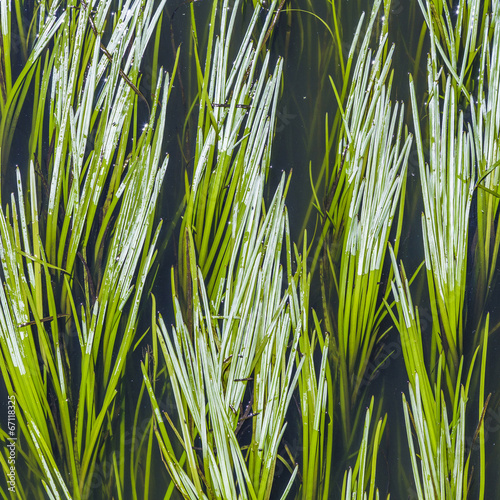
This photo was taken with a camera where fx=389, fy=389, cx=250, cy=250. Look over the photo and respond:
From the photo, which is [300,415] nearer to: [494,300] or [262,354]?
[262,354]

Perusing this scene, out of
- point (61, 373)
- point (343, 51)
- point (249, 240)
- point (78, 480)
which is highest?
point (343, 51)

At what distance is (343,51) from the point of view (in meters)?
0.46

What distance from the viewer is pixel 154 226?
46 centimetres

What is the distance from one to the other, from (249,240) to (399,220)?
0.18 meters

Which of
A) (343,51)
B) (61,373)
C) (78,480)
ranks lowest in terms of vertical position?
(78,480)

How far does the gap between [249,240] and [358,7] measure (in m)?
0.30

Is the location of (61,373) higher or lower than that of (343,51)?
lower

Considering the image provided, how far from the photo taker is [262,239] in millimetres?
445

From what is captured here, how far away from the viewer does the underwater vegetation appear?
0.44m

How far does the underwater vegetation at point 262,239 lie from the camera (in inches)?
17.5

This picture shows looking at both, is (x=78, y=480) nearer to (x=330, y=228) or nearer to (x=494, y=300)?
(x=330, y=228)

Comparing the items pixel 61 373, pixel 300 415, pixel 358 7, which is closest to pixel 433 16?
pixel 358 7

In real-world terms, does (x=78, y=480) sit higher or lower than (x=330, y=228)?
lower

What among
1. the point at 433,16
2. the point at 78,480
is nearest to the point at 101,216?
the point at 78,480
